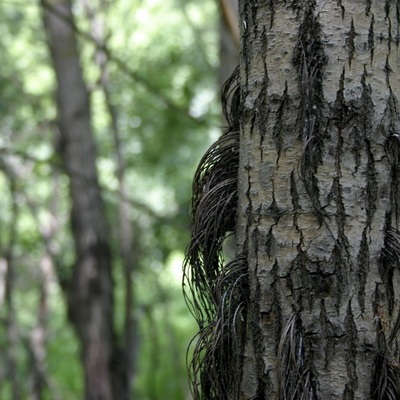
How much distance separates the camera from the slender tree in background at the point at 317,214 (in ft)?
5.78

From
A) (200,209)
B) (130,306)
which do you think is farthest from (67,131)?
(200,209)

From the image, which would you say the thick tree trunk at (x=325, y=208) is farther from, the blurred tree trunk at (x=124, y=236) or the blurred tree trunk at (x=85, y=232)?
the blurred tree trunk at (x=124, y=236)

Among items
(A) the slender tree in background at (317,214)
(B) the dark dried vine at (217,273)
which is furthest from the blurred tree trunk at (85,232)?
(A) the slender tree in background at (317,214)

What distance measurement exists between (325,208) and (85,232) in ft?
19.8

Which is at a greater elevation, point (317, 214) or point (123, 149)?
point (123, 149)

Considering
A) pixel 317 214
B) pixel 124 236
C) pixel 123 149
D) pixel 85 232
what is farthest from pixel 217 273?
pixel 123 149

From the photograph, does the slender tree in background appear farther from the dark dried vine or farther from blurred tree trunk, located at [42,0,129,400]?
blurred tree trunk, located at [42,0,129,400]

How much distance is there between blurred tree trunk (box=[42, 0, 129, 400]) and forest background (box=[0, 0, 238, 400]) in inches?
11.9

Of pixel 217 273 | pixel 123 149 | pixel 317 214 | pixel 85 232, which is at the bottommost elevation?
pixel 217 273

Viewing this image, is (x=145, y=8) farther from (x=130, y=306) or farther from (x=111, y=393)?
(x=111, y=393)

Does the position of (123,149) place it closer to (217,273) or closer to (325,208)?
(217,273)

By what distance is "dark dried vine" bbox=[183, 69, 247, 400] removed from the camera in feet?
6.27

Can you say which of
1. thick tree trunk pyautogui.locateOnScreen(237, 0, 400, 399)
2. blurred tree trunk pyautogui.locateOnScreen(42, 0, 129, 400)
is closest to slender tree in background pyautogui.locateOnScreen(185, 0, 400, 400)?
thick tree trunk pyautogui.locateOnScreen(237, 0, 400, 399)

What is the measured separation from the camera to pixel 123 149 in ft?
35.4
